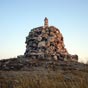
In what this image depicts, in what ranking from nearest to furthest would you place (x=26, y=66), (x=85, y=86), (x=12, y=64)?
(x=85, y=86)
(x=26, y=66)
(x=12, y=64)

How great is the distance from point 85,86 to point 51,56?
22.1 meters

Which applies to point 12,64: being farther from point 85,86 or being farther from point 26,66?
point 85,86

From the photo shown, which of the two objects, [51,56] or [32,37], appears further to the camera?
[32,37]

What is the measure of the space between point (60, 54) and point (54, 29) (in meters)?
4.43

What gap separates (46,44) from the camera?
101 ft

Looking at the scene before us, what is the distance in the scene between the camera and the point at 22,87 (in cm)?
800

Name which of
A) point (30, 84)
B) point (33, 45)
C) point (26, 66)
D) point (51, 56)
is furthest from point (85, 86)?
point (33, 45)

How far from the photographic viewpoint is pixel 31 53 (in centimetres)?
2964

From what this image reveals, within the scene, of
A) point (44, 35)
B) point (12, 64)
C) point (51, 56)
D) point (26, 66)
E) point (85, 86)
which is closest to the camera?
point (85, 86)

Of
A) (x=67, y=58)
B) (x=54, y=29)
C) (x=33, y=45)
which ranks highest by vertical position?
(x=54, y=29)

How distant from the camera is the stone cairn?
29.6 m

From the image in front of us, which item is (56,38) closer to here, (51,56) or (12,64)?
(51,56)

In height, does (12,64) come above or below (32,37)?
below

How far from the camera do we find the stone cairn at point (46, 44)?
97.2 ft
